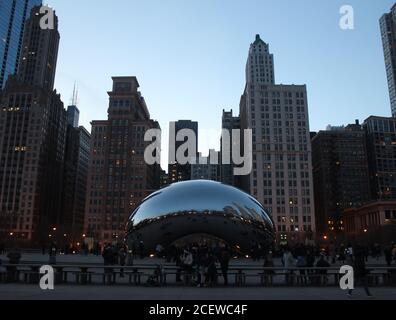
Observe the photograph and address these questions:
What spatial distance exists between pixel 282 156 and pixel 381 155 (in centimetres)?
6576

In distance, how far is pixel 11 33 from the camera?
597 ft

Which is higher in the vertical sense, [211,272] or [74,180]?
[74,180]

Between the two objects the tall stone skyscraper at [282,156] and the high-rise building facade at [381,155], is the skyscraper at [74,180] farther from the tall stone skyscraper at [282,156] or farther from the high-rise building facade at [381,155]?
the high-rise building facade at [381,155]

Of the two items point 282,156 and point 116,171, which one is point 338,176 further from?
point 116,171

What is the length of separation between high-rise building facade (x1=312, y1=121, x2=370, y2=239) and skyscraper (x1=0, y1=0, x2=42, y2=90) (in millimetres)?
144055

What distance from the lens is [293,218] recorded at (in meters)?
110

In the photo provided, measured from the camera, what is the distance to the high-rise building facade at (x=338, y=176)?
146m

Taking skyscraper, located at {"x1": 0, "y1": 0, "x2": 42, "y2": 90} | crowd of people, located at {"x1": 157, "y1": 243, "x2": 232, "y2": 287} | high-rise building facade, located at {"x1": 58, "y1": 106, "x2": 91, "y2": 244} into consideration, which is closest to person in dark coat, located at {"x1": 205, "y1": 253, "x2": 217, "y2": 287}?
crowd of people, located at {"x1": 157, "y1": 243, "x2": 232, "y2": 287}

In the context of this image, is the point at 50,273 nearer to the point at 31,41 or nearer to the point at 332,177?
the point at 332,177

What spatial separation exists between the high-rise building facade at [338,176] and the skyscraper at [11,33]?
144 metres

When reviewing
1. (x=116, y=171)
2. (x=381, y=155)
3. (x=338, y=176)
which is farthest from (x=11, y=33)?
(x=381, y=155)

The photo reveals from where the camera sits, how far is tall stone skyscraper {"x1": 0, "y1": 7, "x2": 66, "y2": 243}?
→ 119750mm

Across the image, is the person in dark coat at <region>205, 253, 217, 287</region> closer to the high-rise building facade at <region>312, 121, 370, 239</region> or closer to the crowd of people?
the crowd of people
